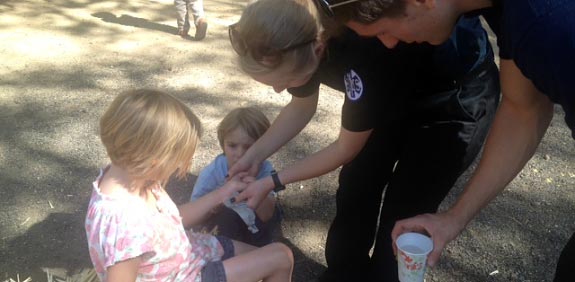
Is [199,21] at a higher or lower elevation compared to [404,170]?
lower

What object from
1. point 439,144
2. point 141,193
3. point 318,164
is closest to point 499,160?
point 439,144

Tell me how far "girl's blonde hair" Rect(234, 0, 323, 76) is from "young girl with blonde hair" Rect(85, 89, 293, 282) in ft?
1.10

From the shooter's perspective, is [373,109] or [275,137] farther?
[275,137]

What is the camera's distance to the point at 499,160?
5.42ft

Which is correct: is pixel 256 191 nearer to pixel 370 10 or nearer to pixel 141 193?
pixel 141 193

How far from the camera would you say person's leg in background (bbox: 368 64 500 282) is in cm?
184

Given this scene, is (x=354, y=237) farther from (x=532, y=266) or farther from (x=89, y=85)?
(x=89, y=85)

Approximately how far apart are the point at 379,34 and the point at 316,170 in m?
0.75

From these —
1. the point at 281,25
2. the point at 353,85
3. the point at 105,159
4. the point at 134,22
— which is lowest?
the point at 134,22

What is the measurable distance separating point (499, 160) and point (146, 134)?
1.08 metres

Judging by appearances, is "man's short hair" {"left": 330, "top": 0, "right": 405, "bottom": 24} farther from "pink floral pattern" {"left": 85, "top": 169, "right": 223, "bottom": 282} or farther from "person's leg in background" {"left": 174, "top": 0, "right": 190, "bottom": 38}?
"person's leg in background" {"left": 174, "top": 0, "right": 190, "bottom": 38}

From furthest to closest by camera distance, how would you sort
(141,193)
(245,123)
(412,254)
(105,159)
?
(105,159)
(245,123)
(141,193)
(412,254)

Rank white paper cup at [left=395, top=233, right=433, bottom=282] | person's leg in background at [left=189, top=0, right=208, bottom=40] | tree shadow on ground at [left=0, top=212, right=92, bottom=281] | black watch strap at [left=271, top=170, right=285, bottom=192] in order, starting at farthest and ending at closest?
person's leg in background at [left=189, top=0, right=208, bottom=40], tree shadow on ground at [left=0, top=212, right=92, bottom=281], black watch strap at [left=271, top=170, right=285, bottom=192], white paper cup at [left=395, top=233, right=433, bottom=282]

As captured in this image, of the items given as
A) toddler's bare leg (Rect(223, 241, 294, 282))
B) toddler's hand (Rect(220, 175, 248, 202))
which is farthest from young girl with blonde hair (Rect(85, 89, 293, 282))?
toddler's hand (Rect(220, 175, 248, 202))
